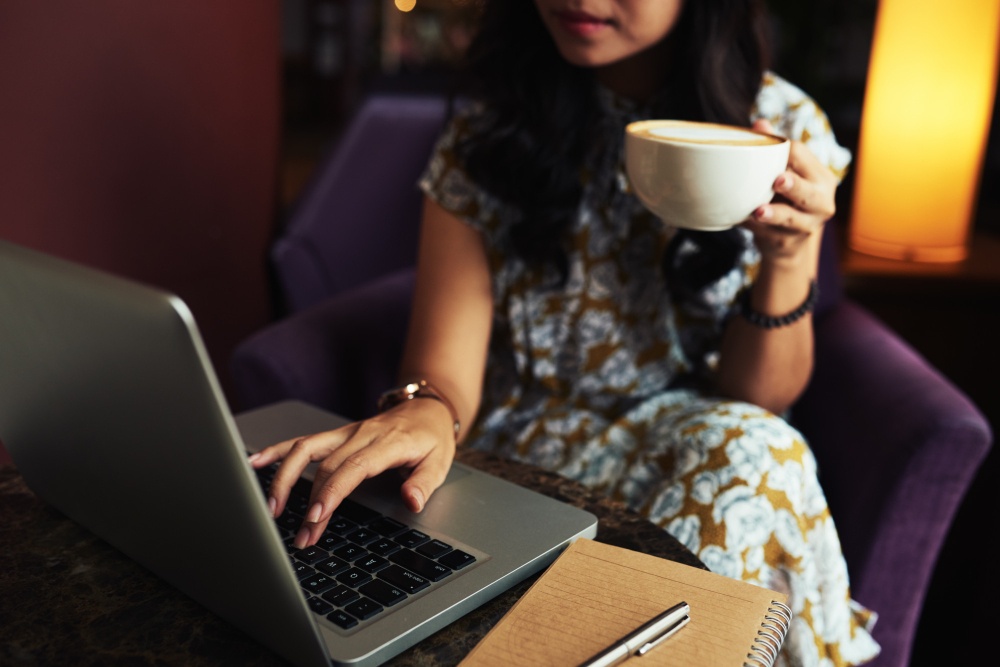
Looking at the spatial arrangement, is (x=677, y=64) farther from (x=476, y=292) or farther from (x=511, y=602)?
(x=511, y=602)

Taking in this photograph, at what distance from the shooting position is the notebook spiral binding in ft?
1.49

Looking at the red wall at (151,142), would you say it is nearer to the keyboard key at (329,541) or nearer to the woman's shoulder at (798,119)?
the keyboard key at (329,541)

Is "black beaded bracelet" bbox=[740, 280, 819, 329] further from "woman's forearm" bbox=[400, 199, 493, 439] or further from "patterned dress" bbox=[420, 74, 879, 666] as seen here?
"woman's forearm" bbox=[400, 199, 493, 439]

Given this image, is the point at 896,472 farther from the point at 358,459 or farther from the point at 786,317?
the point at 358,459

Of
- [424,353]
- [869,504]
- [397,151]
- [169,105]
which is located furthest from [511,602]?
[397,151]

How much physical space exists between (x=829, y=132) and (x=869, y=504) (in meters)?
0.51

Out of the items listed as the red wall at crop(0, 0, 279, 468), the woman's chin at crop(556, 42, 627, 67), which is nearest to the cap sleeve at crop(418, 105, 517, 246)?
the woman's chin at crop(556, 42, 627, 67)

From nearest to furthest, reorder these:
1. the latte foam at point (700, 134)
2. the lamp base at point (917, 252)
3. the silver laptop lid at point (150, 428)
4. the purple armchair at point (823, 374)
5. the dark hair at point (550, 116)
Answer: the silver laptop lid at point (150, 428), the latte foam at point (700, 134), the purple armchair at point (823, 374), the dark hair at point (550, 116), the lamp base at point (917, 252)

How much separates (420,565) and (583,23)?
0.65 m

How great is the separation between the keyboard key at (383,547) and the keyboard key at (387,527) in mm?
11

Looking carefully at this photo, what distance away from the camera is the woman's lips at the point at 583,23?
91 centimetres

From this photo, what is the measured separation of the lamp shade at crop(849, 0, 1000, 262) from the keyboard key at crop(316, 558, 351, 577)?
1497 millimetres

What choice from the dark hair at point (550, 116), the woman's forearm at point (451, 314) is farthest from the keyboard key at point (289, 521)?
the dark hair at point (550, 116)

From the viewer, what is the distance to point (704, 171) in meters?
0.66
